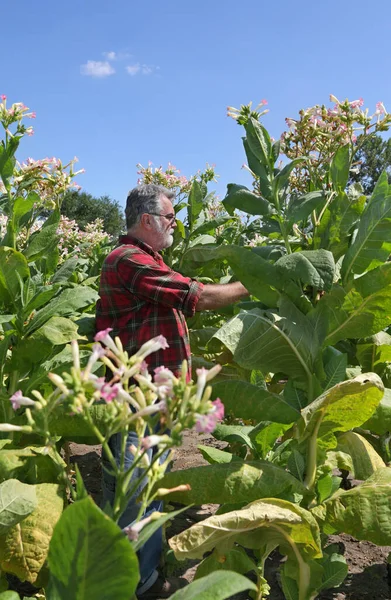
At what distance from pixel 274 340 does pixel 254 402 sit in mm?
241

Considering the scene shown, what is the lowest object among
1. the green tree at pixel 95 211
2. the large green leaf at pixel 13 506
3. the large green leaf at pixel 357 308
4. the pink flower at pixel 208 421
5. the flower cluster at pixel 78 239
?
the large green leaf at pixel 13 506

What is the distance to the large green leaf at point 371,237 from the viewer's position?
2.17 metres

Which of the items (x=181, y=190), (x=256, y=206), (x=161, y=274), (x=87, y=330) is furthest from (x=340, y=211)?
(x=181, y=190)

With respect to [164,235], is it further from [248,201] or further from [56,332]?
[56,332]

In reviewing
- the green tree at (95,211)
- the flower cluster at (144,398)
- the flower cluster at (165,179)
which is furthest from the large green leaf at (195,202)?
the green tree at (95,211)

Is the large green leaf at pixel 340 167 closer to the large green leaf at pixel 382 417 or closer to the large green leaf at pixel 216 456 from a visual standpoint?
the large green leaf at pixel 382 417

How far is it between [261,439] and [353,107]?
1.43 meters

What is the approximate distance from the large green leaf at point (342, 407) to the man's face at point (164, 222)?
3.93 ft

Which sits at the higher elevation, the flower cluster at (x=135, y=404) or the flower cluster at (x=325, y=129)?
the flower cluster at (x=325, y=129)

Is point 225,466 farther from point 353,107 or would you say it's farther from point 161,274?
point 353,107

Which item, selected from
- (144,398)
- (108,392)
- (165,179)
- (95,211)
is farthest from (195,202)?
(95,211)

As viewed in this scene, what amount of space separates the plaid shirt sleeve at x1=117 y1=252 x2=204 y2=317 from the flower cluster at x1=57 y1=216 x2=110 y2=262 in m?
2.31

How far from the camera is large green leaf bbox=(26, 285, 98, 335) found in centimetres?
264

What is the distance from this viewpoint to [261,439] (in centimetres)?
234
